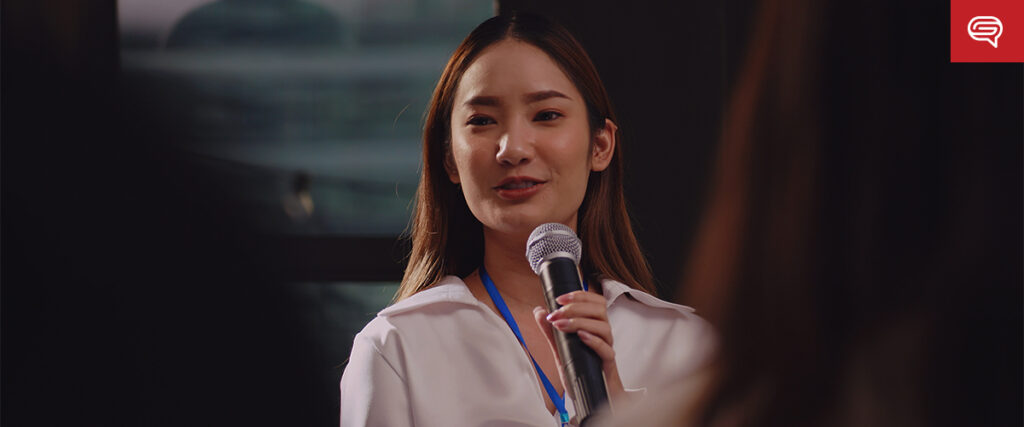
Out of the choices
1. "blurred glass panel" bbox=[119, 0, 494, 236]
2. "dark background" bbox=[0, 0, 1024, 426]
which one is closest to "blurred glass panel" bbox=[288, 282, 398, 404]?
"blurred glass panel" bbox=[119, 0, 494, 236]

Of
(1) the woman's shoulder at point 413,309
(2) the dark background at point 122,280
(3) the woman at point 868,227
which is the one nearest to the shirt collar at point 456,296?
(1) the woman's shoulder at point 413,309

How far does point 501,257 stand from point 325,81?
0.90 meters

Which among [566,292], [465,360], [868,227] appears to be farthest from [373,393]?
[868,227]

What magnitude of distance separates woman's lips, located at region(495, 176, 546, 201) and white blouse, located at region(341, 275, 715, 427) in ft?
0.56

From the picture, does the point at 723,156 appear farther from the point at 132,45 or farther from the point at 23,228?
the point at 132,45

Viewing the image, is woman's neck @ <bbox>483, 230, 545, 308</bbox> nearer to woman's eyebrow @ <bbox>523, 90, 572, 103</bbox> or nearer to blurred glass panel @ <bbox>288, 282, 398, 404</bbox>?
woman's eyebrow @ <bbox>523, 90, 572, 103</bbox>

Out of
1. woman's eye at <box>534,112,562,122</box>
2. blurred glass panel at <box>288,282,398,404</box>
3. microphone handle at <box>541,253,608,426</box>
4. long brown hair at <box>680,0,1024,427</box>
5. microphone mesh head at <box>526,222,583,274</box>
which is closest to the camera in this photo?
long brown hair at <box>680,0,1024,427</box>

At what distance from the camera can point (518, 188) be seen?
1.35 meters

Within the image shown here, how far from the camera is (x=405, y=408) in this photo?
130cm

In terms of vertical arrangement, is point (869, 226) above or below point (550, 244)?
above

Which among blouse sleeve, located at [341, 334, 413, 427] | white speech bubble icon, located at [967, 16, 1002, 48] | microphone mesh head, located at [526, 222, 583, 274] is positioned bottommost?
blouse sleeve, located at [341, 334, 413, 427]

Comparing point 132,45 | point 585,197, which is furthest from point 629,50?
point 132,45

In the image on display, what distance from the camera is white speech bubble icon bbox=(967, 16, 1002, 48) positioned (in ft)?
4.41

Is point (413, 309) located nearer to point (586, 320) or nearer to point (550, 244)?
point (550, 244)
